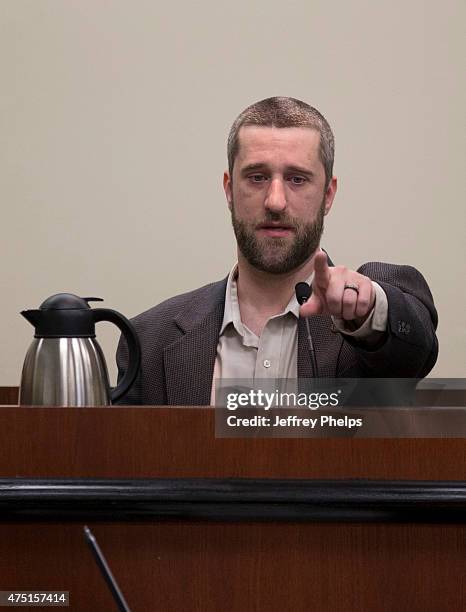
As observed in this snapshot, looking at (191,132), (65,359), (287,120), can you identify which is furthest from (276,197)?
(191,132)

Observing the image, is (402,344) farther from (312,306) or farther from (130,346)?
(130,346)

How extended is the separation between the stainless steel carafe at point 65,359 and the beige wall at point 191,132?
1.30m

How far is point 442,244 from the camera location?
7.77ft

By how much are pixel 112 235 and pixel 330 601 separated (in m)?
1.62

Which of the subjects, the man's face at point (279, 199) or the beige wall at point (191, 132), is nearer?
the man's face at point (279, 199)

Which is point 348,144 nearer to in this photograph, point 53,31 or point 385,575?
point 53,31

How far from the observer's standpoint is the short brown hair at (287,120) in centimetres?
169

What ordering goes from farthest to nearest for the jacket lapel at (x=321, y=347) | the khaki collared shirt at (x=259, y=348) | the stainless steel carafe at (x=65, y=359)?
the khaki collared shirt at (x=259, y=348) → the jacket lapel at (x=321, y=347) → the stainless steel carafe at (x=65, y=359)

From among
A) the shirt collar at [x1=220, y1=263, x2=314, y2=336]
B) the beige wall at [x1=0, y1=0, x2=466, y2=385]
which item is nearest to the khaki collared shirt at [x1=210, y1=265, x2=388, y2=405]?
the shirt collar at [x1=220, y1=263, x2=314, y2=336]

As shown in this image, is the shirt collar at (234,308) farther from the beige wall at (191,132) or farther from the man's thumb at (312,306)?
the beige wall at (191,132)

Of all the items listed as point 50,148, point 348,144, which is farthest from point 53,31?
point 348,144

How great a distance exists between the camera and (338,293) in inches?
44.4

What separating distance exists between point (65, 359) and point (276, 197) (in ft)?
2.12

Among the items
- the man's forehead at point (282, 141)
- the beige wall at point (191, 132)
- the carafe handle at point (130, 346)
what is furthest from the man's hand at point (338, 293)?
the beige wall at point (191, 132)
